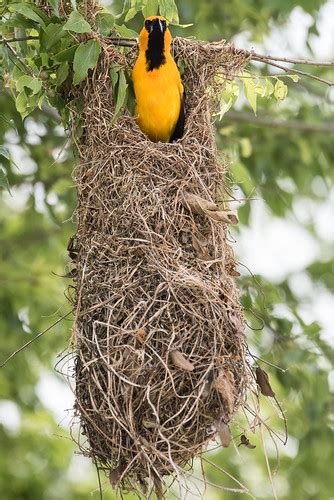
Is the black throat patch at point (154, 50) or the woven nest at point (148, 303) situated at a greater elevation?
the black throat patch at point (154, 50)

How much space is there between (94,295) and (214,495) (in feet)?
19.0

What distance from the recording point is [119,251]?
333 centimetres

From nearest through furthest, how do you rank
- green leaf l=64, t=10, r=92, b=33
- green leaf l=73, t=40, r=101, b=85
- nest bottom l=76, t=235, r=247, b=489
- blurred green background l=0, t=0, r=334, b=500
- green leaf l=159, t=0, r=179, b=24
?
Answer: nest bottom l=76, t=235, r=247, b=489, green leaf l=64, t=10, r=92, b=33, green leaf l=73, t=40, r=101, b=85, green leaf l=159, t=0, r=179, b=24, blurred green background l=0, t=0, r=334, b=500

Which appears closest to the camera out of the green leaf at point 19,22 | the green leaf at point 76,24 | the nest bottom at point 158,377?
the nest bottom at point 158,377

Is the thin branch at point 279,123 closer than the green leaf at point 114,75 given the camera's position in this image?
No

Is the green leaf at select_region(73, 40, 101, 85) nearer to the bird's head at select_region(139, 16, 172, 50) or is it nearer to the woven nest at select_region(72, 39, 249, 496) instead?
the woven nest at select_region(72, 39, 249, 496)

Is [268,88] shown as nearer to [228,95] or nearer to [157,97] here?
[228,95]

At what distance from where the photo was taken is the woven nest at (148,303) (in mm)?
3164

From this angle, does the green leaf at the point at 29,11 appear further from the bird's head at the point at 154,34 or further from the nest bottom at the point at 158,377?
the nest bottom at the point at 158,377

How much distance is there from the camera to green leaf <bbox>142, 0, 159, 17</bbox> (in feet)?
12.7

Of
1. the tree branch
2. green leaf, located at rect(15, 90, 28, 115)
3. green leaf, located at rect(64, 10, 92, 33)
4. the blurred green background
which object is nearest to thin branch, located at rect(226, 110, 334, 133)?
the blurred green background

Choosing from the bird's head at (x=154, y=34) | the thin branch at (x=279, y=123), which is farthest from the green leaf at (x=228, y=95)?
the thin branch at (x=279, y=123)

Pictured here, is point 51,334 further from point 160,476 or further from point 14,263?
point 160,476

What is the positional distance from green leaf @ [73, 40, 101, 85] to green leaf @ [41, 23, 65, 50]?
99 mm
